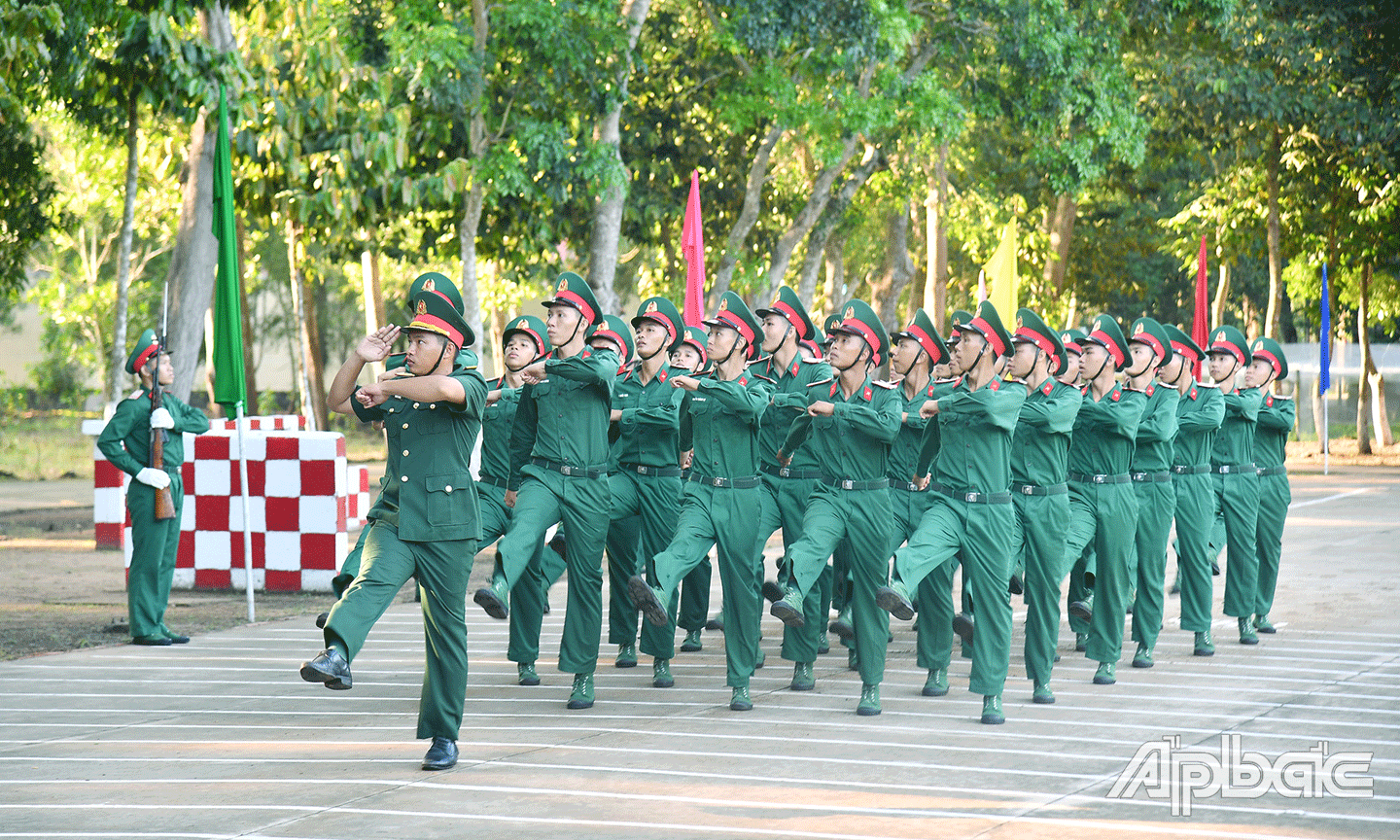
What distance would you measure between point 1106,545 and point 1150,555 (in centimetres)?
56

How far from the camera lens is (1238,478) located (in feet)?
31.4

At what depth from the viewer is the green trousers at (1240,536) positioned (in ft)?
30.7

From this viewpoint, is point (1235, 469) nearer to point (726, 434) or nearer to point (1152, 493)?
point (1152, 493)

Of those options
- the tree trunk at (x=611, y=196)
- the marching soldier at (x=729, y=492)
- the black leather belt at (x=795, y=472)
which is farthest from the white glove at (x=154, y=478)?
the tree trunk at (x=611, y=196)

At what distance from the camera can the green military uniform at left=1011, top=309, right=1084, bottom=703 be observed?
748 cm

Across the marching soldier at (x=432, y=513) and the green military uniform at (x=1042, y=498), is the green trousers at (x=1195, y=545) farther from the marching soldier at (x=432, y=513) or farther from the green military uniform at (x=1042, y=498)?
the marching soldier at (x=432, y=513)

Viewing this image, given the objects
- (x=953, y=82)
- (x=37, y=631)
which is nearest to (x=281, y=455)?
(x=37, y=631)

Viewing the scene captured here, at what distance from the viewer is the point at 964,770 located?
5.99 meters

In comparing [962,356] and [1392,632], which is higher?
[962,356]

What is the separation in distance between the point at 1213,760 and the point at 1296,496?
15352 mm

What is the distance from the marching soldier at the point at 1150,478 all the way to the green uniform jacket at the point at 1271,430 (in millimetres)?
1268

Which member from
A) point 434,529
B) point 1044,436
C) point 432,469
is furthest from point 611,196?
point 434,529

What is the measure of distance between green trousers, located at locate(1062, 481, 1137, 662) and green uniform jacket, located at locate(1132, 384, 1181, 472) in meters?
0.39

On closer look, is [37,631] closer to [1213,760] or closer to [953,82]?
[1213,760]
